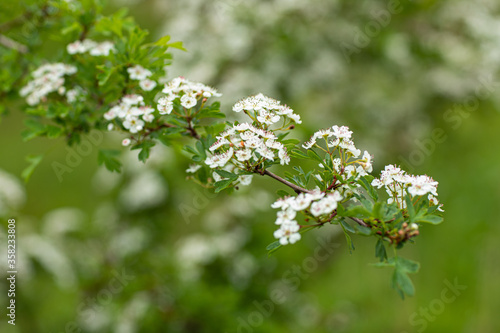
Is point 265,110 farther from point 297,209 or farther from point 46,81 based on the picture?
point 46,81

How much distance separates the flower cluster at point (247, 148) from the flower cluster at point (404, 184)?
0.27 meters

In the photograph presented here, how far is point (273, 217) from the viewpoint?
13.0 feet

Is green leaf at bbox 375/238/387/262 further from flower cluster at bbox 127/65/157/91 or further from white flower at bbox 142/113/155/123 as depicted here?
flower cluster at bbox 127/65/157/91

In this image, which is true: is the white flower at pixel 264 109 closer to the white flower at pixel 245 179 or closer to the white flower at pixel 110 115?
the white flower at pixel 245 179

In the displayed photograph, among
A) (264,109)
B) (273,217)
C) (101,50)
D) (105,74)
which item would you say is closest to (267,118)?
(264,109)

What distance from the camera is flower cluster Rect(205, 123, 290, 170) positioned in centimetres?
117

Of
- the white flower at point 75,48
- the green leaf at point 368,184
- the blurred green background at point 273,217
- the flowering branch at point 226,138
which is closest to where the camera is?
the flowering branch at point 226,138

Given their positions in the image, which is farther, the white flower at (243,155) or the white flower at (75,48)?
the white flower at (75,48)

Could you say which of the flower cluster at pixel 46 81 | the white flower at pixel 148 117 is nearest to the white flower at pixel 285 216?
the white flower at pixel 148 117

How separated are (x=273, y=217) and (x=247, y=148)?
9.30 ft

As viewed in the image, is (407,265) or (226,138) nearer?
(407,265)

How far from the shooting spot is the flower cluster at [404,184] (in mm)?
1113

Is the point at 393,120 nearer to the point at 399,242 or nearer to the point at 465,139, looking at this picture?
the point at 465,139

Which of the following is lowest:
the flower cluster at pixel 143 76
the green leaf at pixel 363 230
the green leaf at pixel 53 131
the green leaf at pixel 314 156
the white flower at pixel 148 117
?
the green leaf at pixel 363 230
